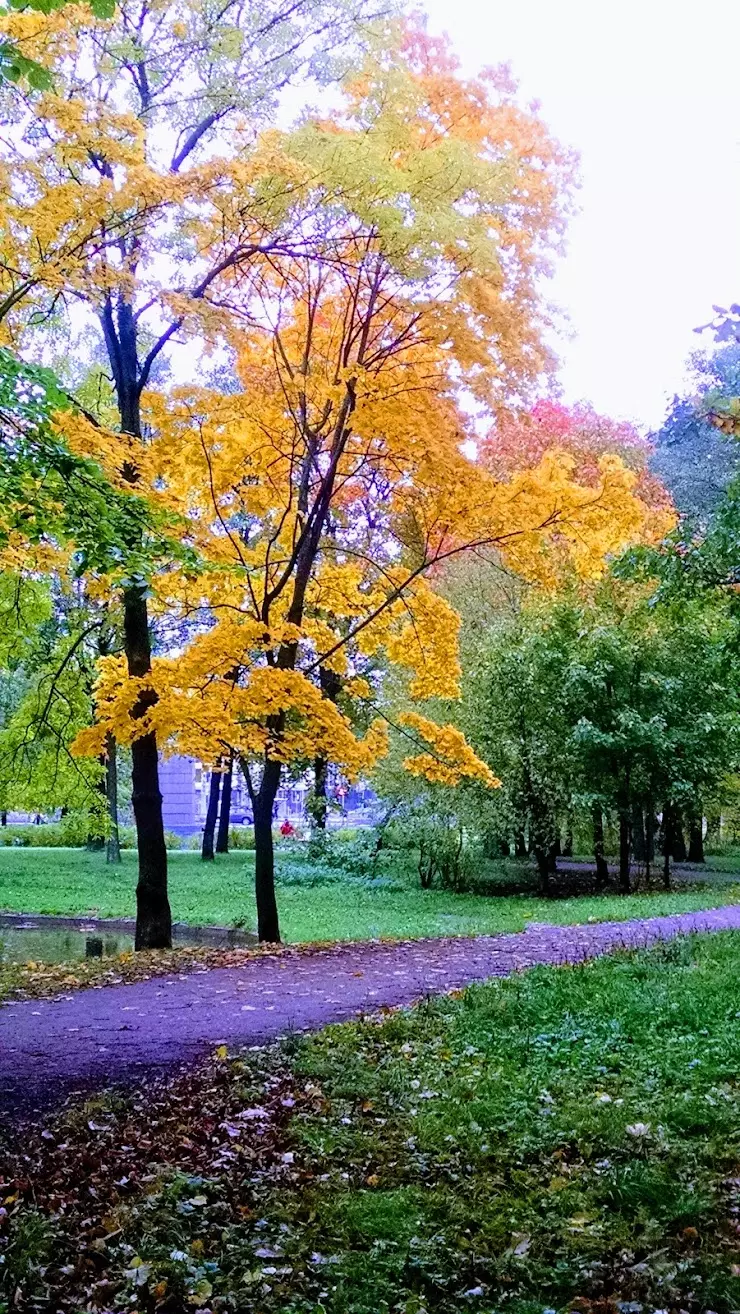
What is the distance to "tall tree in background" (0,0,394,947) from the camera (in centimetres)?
782

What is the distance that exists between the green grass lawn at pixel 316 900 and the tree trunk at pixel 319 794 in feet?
4.17

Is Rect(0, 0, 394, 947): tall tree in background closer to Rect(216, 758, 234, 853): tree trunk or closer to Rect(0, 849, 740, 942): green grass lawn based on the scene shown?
Rect(0, 849, 740, 942): green grass lawn

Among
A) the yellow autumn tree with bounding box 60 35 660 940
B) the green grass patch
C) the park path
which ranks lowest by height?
the park path

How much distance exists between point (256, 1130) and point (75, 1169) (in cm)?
88

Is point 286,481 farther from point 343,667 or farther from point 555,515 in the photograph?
point 555,515

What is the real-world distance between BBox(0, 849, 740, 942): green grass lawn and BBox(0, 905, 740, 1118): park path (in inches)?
122

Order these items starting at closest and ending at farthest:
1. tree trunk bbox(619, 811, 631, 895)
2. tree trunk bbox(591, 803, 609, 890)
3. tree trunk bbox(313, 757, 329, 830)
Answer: tree trunk bbox(619, 811, 631, 895) < tree trunk bbox(591, 803, 609, 890) < tree trunk bbox(313, 757, 329, 830)

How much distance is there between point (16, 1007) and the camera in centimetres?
749

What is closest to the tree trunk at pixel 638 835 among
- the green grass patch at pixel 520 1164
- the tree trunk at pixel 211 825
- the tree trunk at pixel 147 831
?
the tree trunk at pixel 211 825

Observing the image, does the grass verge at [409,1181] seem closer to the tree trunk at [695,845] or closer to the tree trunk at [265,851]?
the tree trunk at [265,851]

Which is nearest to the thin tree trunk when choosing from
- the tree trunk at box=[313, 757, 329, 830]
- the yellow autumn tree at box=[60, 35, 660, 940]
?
the yellow autumn tree at box=[60, 35, 660, 940]

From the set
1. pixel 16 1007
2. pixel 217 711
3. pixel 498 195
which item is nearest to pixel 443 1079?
pixel 16 1007

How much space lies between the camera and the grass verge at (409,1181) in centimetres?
341

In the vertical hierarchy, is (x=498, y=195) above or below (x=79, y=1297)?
above
